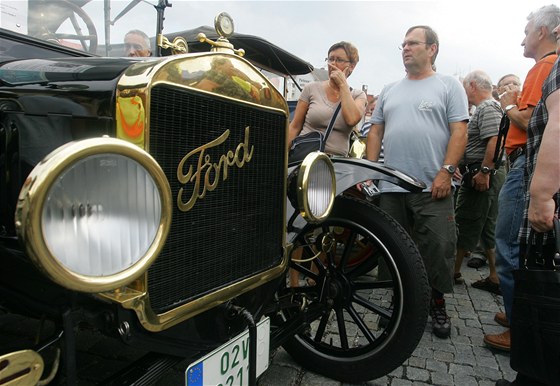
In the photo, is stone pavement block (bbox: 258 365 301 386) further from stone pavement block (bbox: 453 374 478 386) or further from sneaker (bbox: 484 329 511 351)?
sneaker (bbox: 484 329 511 351)

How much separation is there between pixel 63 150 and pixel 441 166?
211 cm

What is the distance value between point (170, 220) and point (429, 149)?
73.0 inches

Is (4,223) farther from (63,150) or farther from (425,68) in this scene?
(425,68)

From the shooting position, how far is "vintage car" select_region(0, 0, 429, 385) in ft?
2.73

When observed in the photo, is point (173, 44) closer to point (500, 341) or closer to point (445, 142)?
point (445, 142)

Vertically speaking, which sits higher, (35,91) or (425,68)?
(425,68)

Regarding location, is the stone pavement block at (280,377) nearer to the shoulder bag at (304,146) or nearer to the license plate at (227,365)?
the license plate at (227,365)

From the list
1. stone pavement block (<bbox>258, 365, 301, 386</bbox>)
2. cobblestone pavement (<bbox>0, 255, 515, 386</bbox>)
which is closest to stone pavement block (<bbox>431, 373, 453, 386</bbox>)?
cobblestone pavement (<bbox>0, 255, 515, 386</bbox>)

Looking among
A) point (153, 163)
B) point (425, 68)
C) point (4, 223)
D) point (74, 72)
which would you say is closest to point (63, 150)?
point (153, 163)

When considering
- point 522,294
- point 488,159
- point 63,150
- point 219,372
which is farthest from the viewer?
point 488,159

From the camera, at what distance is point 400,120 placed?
244 cm

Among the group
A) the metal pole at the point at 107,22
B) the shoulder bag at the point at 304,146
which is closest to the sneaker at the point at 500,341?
the shoulder bag at the point at 304,146

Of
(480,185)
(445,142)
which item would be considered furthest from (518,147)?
(480,185)

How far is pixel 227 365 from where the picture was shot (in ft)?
4.04
